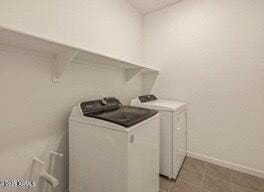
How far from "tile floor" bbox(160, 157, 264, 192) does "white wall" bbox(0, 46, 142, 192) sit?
1.22 m

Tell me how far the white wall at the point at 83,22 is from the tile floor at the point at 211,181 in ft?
5.91

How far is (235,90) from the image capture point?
1.94 m

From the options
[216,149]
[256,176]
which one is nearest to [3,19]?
[216,149]

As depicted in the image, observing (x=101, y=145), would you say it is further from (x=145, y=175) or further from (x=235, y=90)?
(x=235, y=90)

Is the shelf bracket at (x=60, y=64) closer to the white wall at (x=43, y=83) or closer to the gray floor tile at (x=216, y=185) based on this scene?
the white wall at (x=43, y=83)

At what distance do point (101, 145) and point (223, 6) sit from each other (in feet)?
7.65

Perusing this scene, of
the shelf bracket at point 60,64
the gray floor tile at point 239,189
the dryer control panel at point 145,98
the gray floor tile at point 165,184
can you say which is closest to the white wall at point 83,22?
the shelf bracket at point 60,64

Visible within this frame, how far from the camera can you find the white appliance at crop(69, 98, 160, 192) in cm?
103

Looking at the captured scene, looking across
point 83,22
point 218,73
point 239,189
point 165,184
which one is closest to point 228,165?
point 239,189

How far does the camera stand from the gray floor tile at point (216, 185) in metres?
1.61

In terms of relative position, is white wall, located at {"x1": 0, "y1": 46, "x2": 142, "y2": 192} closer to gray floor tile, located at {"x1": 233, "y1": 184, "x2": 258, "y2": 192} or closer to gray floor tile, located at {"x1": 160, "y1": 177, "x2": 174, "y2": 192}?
gray floor tile, located at {"x1": 160, "y1": 177, "x2": 174, "y2": 192}

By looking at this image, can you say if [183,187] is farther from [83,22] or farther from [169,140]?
[83,22]

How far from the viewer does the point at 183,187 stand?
1.66 meters

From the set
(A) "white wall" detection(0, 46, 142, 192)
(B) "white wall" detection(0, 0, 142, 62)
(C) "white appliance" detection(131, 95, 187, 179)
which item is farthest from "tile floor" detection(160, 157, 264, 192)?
(B) "white wall" detection(0, 0, 142, 62)
